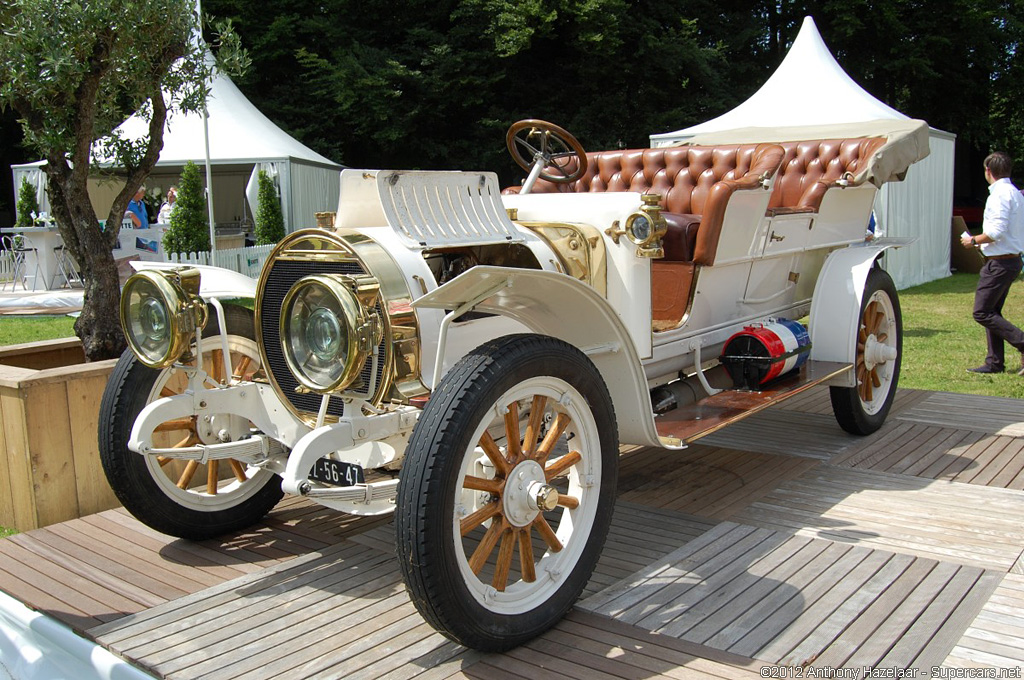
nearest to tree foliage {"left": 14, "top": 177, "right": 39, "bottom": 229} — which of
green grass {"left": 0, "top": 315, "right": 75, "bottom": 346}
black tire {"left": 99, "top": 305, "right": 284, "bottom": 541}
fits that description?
green grass {"left": 0, "top": 315, "right": 75, "bottom": 346}

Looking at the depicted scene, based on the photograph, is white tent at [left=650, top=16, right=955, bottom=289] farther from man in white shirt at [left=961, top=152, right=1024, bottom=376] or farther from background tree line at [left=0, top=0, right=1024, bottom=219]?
background tree line at [left=0, top=0, right=1024, bottom=219]

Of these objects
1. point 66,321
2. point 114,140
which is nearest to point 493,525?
point 114,140

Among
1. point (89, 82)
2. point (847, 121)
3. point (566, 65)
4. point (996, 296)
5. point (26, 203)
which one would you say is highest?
point (566, 65)

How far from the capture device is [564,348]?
2738 millimetres

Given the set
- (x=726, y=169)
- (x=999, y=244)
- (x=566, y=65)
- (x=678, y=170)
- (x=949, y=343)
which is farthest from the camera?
(x=566, y=65)

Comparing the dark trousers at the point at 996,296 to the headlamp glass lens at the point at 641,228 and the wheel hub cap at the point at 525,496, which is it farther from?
the wheel hub cap at the point at 525,496

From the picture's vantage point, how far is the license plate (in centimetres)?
276

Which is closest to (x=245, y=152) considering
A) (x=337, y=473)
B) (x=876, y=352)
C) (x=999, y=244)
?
(x=999, y=244)

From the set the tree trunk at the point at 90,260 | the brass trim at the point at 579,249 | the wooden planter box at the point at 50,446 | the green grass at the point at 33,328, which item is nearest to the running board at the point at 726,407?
the brass trim at the point at 579,249

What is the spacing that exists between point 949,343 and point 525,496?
666cm

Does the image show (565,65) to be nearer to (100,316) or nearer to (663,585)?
(100,316)

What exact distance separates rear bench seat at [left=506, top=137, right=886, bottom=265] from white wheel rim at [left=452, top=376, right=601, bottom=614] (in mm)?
2370

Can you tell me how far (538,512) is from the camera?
2.71 metres

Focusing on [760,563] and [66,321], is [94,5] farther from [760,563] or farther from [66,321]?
[66,321]
